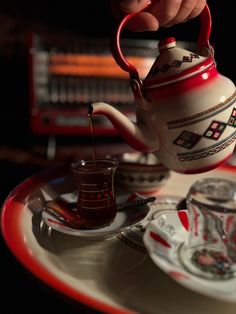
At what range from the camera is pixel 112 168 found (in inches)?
25.3

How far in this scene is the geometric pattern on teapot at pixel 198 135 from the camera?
0.59 meters

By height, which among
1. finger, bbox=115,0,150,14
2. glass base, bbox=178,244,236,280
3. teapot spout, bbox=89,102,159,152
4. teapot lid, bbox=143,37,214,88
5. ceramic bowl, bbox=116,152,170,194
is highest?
finger, bbox=115,0,150,14

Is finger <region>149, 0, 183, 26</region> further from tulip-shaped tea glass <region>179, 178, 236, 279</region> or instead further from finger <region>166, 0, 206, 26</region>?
tulip-shaped tea glass <region>179, 178, 236, 279</region>

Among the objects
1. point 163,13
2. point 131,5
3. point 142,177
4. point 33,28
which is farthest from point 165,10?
point 33,28

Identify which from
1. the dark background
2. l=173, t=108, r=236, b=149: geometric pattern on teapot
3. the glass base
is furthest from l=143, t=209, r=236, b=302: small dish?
the dark background

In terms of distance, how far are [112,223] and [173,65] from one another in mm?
282

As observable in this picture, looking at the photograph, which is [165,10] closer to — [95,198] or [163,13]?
[163,13]

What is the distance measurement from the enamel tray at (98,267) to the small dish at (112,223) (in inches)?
0.7

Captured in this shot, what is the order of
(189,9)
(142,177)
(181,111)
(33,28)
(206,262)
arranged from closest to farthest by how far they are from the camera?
1. (206,262)
2. (181,111)
3. (189,9)
4. (142,177)
5. (33,28)

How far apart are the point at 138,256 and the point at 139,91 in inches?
10.5

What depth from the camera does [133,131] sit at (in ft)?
2.04

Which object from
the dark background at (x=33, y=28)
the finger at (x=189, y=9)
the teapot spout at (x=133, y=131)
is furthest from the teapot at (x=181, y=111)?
the dark background at (x=33, y=28)

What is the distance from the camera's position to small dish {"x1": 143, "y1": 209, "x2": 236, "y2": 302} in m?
0.40

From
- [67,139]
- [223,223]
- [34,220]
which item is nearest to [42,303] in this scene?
[34,220]
